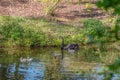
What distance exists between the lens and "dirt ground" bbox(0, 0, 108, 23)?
90.4ft

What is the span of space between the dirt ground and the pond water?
674 cm

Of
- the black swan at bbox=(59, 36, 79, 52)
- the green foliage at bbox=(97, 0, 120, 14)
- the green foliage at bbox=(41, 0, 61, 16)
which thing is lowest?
the black swan at bbox=(59, 36, 79, 52)

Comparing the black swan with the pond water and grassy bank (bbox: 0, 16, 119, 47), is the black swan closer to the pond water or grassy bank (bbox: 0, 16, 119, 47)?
the pond water

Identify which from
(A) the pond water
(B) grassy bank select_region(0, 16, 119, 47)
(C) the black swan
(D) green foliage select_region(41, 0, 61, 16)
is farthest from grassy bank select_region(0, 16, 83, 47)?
(D) green foliage select_region(41, 0, 61, 16)

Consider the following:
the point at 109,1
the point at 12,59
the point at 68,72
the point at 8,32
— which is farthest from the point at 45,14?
the point at 109,1

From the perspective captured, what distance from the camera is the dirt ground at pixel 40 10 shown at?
90.4 feet

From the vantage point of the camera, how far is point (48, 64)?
58.5ft

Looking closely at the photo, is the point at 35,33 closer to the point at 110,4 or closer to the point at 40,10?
the point at 40,10

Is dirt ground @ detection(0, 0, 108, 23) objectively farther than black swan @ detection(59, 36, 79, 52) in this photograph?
Yes

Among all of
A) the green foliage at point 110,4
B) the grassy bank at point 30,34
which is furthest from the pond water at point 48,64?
the green foliage at point 110,4

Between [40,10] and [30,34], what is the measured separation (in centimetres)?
724

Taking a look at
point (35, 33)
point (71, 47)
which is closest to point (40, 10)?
point (35, 33)

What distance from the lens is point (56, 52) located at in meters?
20.5

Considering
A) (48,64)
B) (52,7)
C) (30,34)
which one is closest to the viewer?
(48,64)
